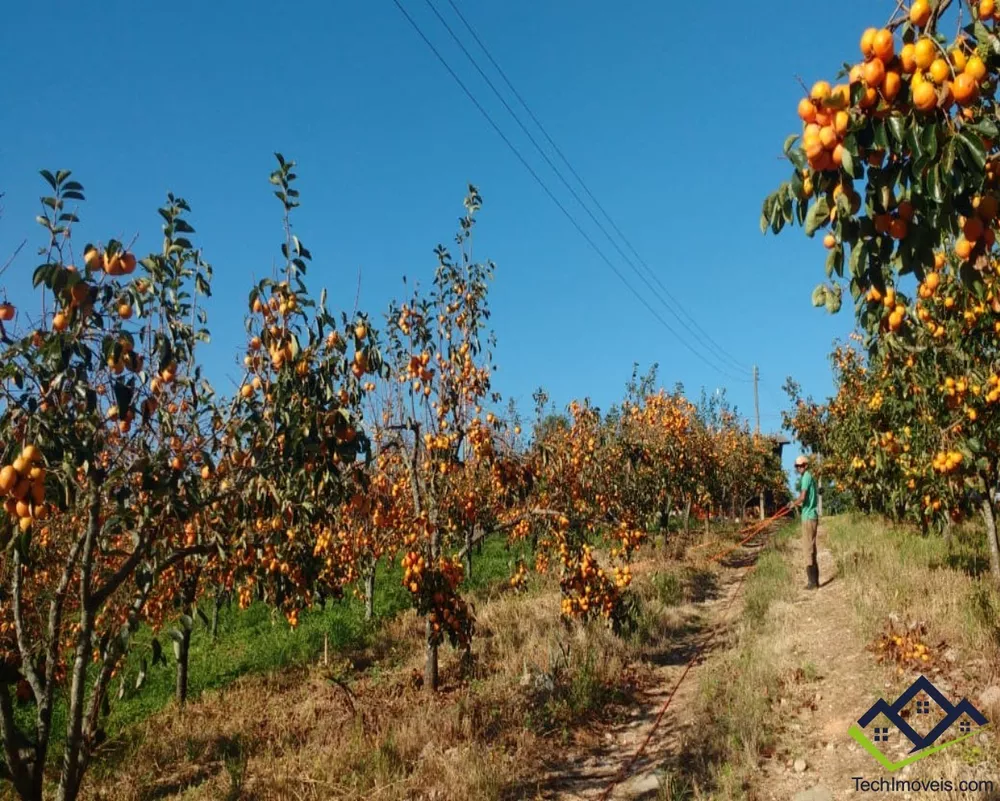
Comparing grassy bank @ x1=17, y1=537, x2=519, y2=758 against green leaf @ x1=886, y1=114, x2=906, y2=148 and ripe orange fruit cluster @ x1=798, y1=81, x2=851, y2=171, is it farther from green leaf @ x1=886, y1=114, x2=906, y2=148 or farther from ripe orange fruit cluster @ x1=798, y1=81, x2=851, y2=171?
green leaf @ x1=886, y1=114, x2=906, y2=148

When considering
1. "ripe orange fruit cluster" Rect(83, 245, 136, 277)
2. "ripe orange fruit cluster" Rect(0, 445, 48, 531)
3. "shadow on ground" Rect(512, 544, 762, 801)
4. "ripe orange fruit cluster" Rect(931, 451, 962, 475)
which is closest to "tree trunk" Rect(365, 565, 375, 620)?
"shadow on ground" Rect(512, 544, 762, 801)

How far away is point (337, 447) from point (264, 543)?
1233 mm

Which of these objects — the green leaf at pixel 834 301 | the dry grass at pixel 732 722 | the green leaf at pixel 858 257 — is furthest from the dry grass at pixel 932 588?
the green leaf at pixel 858 257

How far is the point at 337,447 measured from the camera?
3.87m

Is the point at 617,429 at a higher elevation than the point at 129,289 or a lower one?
higher

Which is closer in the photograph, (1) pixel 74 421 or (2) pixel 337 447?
(1) pixel 74 421

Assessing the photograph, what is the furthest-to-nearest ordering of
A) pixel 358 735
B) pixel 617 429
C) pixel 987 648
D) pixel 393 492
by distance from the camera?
pixel 617 429 < pixel 393 492 < pixel 358 735 < pixel 987 648

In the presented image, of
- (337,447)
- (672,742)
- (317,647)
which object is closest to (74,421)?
(337,447)

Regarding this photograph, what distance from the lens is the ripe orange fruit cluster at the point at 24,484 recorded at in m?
2.62

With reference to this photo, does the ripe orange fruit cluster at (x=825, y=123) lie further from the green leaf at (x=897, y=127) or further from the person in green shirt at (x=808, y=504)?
the person in green shirt at (x=808, y=504)

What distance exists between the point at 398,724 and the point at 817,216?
5623 mm

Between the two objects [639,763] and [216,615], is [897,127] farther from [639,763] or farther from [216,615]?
[216,615]

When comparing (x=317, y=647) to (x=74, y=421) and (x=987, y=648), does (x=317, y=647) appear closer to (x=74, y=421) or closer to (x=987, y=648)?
(x=74, y=421)

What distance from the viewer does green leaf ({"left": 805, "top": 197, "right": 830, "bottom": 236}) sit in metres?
2.02
